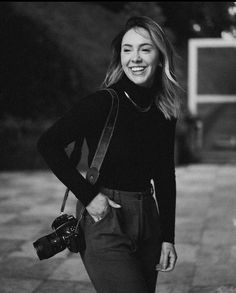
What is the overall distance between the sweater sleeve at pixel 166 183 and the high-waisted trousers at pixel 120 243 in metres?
0.17

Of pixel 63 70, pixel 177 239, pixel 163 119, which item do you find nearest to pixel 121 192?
pixel 163 119

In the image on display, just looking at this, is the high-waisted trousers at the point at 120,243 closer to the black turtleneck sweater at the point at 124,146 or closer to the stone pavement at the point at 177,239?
the black turtleneck sweater at the point at 124,146

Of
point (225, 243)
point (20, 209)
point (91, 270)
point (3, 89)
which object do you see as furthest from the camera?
point (3, 89)

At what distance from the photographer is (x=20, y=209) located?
23.1 ft

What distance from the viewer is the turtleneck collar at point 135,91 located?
2.35 m

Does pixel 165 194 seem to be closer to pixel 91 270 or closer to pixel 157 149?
pixel 157 149

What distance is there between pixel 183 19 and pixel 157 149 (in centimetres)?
1055

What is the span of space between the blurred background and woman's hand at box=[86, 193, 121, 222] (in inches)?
337

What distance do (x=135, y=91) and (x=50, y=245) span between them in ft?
2.50

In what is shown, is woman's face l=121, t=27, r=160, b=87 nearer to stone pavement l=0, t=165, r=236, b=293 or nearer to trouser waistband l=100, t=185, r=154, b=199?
trouser waistband l=100, t=185, r=154, b=199

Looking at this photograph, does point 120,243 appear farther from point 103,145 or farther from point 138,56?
point 138,56

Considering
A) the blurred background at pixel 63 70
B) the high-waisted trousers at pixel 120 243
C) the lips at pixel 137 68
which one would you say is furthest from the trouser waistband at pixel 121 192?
the blurred background at pixel 63 70

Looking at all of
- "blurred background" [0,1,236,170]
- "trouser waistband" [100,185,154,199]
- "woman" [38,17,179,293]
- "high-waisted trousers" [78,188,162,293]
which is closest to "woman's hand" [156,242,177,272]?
"woman" [38,17,179,293]

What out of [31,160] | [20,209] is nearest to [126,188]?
[20,209]
